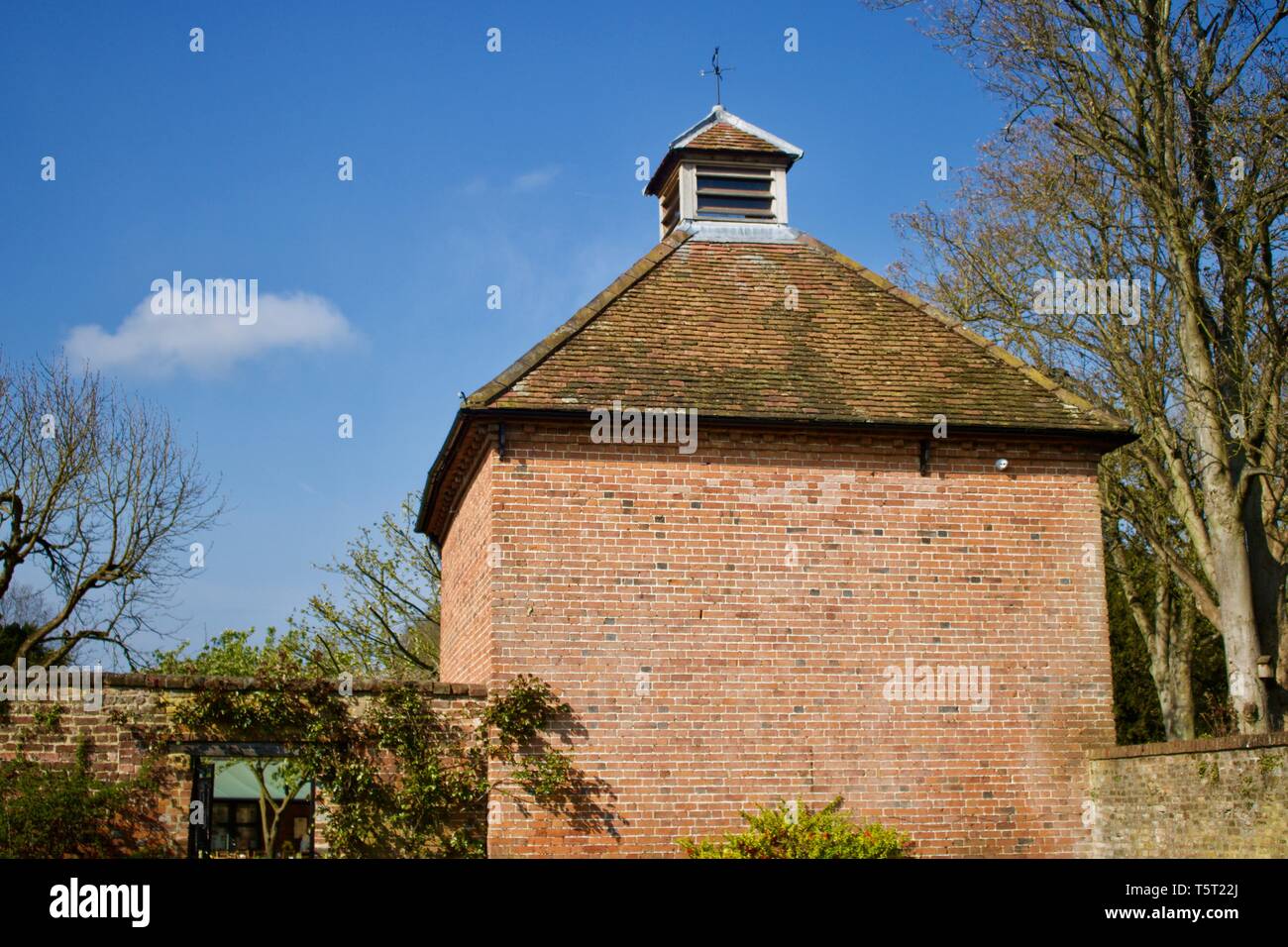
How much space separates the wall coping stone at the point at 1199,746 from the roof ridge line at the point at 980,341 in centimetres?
367

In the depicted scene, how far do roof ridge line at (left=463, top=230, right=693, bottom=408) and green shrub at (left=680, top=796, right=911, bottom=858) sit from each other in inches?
200

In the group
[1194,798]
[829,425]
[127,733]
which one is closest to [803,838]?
[1194,798]

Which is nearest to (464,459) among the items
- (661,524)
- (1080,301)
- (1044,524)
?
(661,524)

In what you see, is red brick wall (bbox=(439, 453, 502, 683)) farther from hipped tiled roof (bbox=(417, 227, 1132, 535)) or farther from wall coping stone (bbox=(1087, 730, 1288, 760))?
wall coping stone (bbox=(1087, 730, 1288, 760))

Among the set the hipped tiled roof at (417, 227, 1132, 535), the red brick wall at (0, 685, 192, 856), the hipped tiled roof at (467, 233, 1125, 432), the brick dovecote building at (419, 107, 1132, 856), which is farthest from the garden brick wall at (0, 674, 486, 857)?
the hipped tiled roof at (467, 233, 1125, 432)

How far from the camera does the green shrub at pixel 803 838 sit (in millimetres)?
12219

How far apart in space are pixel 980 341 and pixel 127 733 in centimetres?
1081

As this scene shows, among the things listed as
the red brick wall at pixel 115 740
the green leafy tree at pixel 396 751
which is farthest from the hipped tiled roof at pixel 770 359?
the red brick wall at pixel 115 740

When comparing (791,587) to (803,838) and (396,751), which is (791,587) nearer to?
(803,838)

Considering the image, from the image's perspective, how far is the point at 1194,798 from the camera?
12.0 metres

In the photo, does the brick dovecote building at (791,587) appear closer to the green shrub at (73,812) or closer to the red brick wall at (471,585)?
the red brick wall at (471,585)

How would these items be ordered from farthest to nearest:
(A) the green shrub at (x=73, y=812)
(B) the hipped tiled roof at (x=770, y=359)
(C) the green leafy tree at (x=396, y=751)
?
(B) the hipped tiled roof at (x=770, y=359) → (C) the green leafy tree at (x=396, y=751) → (A) the green shrub at (x=73, y=812)
